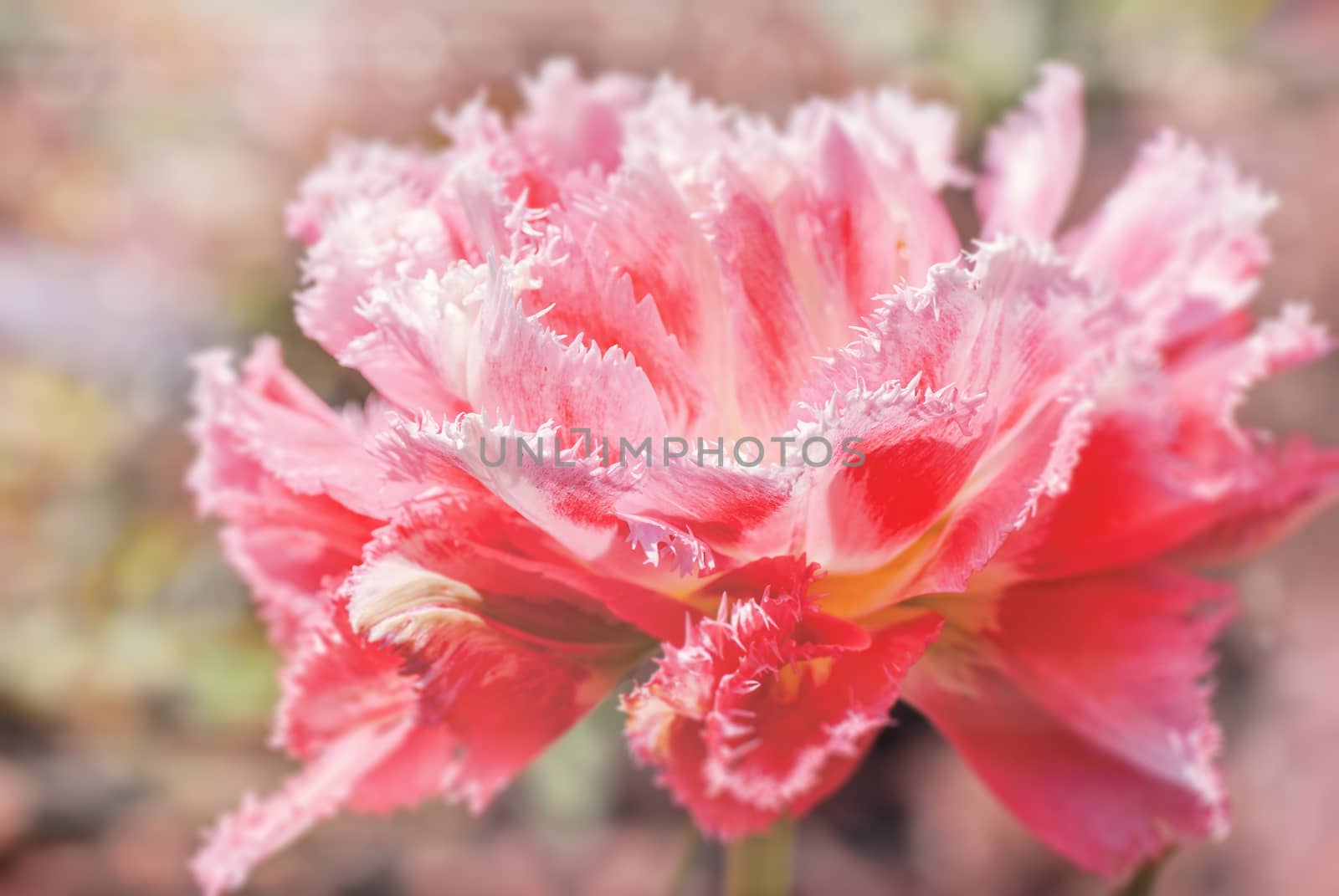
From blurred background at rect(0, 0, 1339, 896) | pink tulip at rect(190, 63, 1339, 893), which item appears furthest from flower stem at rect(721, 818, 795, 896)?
blurred background at rect(0, 0, 1339, 896)

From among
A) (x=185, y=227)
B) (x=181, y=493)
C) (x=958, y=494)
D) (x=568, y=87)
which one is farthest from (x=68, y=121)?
(x=958, y=494)

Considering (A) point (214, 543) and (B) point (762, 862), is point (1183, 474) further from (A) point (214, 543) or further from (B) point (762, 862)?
(A) point (214, 543)

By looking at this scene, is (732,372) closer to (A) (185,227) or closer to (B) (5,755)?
(A) (185,227)

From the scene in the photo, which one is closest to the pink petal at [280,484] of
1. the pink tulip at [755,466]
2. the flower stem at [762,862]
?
the pink tulip at [755,466]

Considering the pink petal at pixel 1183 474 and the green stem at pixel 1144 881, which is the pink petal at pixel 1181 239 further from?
the green stem at pixel 1144 881
